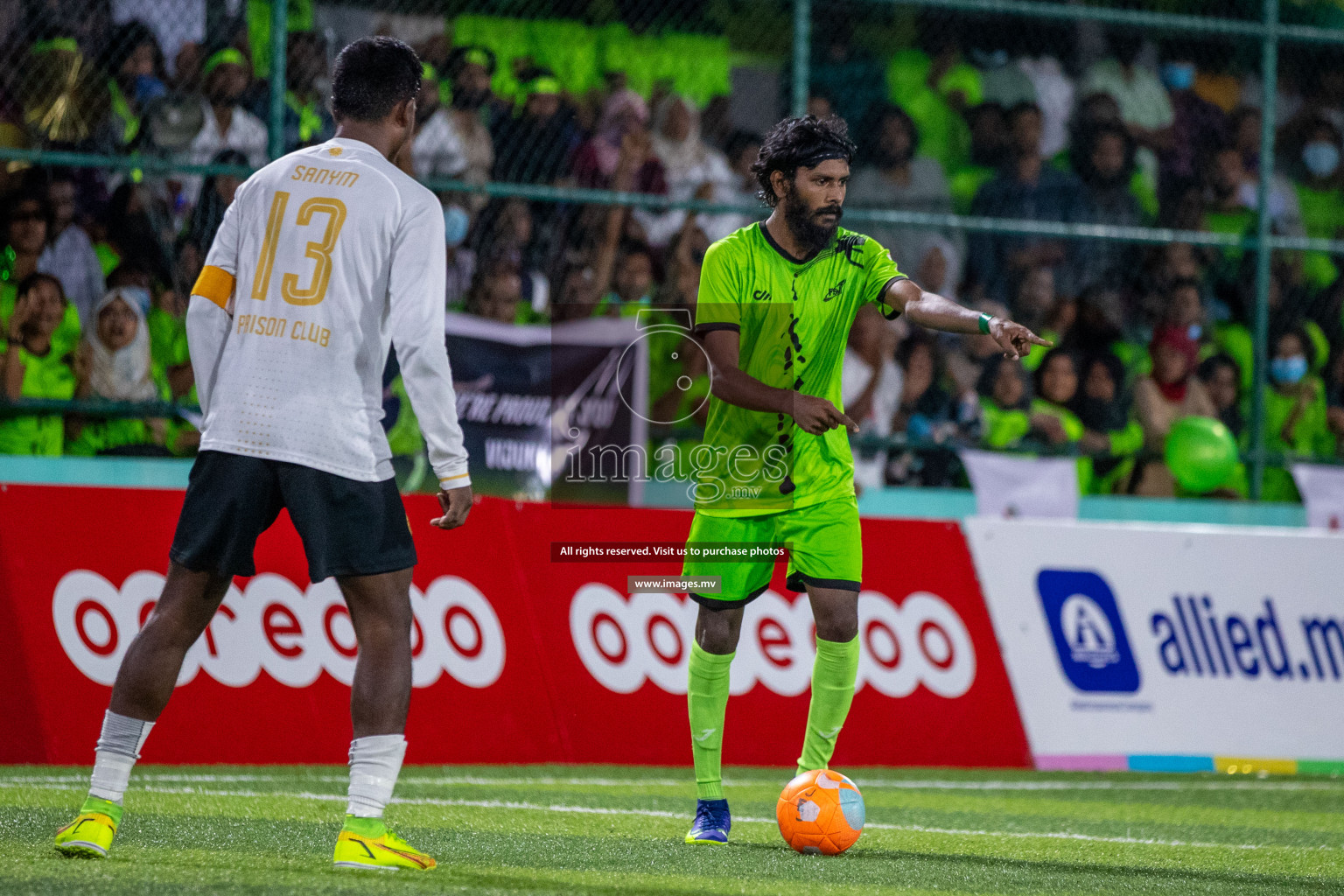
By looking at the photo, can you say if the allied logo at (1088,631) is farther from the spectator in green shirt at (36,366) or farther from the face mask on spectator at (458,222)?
the spectator in green shirt at (36,366)

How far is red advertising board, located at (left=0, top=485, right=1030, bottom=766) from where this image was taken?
25.2 ft

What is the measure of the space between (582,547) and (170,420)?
7.44 feet

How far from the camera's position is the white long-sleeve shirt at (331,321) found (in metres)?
4.46

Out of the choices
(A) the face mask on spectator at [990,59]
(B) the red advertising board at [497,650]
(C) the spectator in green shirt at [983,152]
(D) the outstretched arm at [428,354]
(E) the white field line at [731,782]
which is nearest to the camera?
(D) the outstretched arm at [428,354]

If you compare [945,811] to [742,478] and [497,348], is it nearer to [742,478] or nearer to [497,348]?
[742,478]

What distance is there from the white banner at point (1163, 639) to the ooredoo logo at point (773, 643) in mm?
358

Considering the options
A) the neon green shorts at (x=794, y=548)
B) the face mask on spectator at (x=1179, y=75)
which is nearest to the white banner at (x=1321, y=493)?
the face mask on spectator at (x=1179, y=75)

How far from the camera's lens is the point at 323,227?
450 centimetres

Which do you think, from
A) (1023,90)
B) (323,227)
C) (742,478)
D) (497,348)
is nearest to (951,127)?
(1023,90)

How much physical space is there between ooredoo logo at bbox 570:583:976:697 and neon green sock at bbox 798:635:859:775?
8.50 ft

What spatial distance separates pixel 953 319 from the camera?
5.50 metres

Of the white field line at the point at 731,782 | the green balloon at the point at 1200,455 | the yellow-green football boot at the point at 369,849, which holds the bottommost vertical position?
the white field line at the point at 731,782

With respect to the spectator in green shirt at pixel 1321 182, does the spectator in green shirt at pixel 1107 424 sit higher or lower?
lower

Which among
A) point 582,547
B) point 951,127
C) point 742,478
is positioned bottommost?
point 582,547
